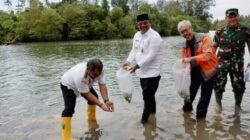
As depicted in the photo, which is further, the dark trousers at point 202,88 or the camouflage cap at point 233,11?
the camouflage cap at point 233,11

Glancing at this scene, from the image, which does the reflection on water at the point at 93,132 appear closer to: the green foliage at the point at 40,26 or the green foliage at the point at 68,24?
the green foliage at the point at 68,24

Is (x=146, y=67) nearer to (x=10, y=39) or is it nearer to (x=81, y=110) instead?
(x=81, y=110)

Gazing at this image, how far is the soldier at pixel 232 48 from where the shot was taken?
654 cm

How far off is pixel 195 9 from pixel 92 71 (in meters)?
107

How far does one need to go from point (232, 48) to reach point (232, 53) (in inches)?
4.3

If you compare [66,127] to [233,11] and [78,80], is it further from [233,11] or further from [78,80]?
[233,11]

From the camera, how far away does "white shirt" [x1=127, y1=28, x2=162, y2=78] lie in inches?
240

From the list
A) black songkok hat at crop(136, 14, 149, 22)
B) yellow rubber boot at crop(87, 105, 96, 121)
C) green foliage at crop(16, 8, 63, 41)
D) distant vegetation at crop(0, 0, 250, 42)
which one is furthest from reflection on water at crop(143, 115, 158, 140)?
green foliage at crop(16, 8, 63, 41)

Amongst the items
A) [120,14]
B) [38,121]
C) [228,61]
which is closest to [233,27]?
[228,61]

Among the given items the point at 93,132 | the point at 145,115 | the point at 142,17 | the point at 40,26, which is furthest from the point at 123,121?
the point at 40,26

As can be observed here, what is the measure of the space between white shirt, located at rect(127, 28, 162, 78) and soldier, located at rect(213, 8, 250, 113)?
1498mm

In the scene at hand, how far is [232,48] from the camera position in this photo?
22.0 feet

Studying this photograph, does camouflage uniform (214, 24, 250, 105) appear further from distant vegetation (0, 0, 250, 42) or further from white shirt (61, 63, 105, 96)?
distant vegetation (0, 0, 250, 42)

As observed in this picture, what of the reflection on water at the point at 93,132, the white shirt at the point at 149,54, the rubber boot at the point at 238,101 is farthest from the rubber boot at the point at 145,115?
the rubber boot at the point at 238,101
